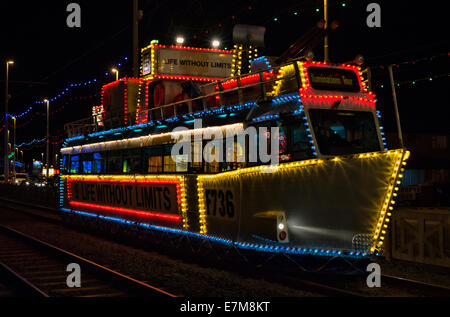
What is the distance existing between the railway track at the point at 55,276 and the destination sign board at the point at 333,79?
4601 millimetres

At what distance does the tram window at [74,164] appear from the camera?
19516mm

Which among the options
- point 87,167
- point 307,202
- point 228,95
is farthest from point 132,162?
point 307,202

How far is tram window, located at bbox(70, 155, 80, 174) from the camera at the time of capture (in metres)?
19.5

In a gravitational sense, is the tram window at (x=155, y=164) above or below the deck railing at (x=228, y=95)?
below

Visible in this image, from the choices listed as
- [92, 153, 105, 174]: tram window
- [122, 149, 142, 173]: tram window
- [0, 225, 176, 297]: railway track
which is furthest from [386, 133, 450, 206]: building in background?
[0, 225, 176, 297]: railway track

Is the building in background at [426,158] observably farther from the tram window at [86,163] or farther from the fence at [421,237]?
the fence at [421,237]

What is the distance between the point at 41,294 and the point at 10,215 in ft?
58.0

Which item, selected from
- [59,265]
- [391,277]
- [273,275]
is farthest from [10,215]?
[391,277]

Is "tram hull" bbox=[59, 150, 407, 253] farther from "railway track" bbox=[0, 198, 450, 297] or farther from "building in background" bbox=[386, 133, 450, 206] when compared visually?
"building in background" bbox=[386, 133, 450, 206]

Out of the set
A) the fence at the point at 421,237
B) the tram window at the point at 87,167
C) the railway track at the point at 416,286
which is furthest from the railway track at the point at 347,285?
the tram window at the point at 87,167

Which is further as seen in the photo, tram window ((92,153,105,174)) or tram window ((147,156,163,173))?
tram window ((92,153,105,174))

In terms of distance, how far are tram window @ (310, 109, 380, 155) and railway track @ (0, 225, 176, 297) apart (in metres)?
3.76

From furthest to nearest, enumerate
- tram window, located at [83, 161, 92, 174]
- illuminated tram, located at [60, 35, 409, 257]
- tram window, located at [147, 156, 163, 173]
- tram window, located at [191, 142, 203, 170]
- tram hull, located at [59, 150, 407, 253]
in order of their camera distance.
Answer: tram window, located at [83, 161, 92, 174]
tram window, located at [147, 156, 163, 173]
tram window, located at [191, 142, 203, 170]
illuminated tram, located at [60, 35, 409, 257]
tram hull, located at [59, 150, 407, 253]

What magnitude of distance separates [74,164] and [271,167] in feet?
38.9
